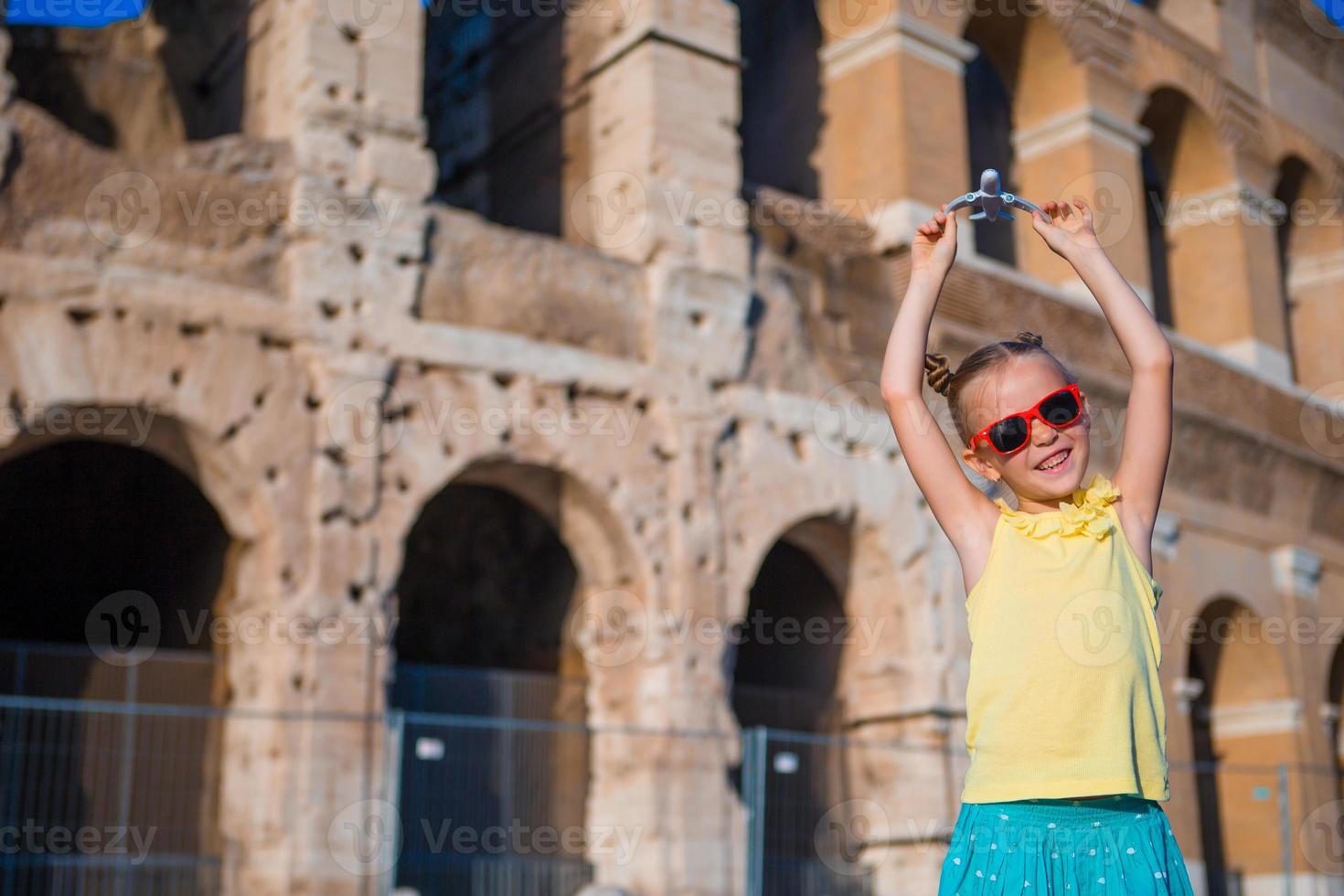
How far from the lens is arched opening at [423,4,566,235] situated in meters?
12.0

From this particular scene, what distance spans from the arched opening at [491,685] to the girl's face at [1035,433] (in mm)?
6872

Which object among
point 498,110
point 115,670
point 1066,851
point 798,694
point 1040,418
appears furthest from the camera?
point 498,110

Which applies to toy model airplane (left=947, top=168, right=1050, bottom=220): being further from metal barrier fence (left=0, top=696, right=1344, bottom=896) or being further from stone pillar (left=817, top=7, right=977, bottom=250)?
stone pillar (left=817, top=7, right=977, bottom=250)

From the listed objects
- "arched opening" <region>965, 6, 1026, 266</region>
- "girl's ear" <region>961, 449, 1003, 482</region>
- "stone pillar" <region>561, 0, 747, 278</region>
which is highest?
"arched opening" <region>965, 6, 1026, 266</region>

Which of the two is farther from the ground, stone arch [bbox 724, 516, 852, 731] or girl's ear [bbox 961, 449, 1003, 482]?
stone arch [bbox 724, 516, 852, 731]

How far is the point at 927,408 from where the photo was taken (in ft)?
7.20

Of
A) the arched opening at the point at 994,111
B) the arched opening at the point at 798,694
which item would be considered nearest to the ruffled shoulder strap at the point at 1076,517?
the arched opening at the point at 798,694

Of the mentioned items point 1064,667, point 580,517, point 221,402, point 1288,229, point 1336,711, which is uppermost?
point 1288,229

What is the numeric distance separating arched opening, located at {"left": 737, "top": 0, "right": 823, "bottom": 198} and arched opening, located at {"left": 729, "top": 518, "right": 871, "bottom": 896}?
3.04 m

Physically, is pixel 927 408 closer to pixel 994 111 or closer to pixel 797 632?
pixel 797 632

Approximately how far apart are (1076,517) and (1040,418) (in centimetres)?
15

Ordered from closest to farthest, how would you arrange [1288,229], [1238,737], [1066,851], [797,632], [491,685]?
[1066,851]
[491,685]
[797,632]
[1238,737]
[1288,229]

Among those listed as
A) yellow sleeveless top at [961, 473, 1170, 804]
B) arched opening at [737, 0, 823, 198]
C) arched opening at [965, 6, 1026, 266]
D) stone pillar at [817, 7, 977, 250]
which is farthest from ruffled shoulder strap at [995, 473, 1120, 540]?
arched opening at [965, 6, 1026, 266]

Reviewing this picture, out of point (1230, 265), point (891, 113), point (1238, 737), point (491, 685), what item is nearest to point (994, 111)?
point (1230, 265)
